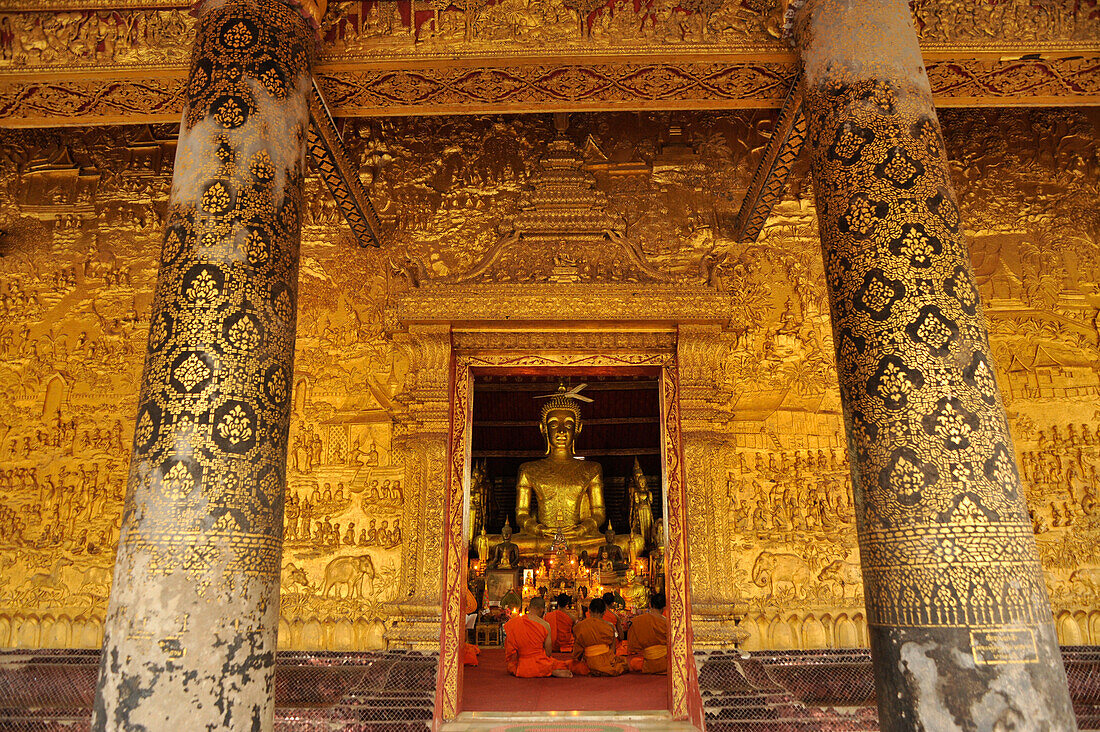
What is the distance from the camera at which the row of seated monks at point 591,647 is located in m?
7.68

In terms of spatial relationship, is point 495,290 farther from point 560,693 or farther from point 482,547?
point 482,547

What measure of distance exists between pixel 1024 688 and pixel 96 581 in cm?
630

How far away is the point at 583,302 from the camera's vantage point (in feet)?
20.2

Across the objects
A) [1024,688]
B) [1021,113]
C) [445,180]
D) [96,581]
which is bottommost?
[1024,688]

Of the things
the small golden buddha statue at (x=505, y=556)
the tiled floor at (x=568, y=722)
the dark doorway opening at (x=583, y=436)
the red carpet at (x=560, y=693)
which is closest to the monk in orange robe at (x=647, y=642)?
the red carpet at (x=560, y=693)

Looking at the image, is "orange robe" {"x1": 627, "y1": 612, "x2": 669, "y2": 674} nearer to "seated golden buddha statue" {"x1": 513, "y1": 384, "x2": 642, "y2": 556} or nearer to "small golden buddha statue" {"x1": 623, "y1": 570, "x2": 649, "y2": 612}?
"small golden buddha statue" {"x1": 623, "y1": 570, "x2": 649, "y2": 612}

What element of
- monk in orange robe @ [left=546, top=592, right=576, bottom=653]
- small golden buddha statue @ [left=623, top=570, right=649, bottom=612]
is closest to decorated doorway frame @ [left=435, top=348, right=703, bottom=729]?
monk in orange robe @ [left=546, top=592, right=576, bottom=653]

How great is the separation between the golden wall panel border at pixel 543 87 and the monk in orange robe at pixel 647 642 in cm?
559

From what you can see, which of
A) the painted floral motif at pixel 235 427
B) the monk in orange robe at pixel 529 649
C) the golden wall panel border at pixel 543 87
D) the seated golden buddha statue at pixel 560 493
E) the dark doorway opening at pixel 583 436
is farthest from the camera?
the dark doorway opening at pixel 583 436

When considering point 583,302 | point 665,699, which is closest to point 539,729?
point 665,699

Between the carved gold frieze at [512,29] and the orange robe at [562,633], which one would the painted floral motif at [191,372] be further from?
the orange robe at [562,633]

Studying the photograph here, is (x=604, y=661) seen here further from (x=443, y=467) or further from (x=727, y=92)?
(x=727, y=92)

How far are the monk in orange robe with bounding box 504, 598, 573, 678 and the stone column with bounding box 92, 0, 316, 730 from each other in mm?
4866

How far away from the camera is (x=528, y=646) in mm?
7645
